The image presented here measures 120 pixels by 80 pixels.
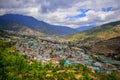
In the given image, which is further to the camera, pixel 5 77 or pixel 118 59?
pixel 118 59

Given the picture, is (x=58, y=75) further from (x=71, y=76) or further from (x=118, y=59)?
(x=118, y=59)

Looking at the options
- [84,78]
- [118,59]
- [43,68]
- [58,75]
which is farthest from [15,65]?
[118,59]

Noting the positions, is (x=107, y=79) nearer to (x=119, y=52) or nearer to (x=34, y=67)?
(x=34, y=67)

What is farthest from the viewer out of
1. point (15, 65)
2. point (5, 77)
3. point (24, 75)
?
point (15, 65)

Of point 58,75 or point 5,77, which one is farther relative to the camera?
point 58,75

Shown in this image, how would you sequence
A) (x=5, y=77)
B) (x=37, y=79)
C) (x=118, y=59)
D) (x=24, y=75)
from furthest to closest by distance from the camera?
(x=118, y=59), (x=24, y=75), (x=37, y=79), (x=5, y=77)

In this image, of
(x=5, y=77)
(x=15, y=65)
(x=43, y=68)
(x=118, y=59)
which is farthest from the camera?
(x=118, y=59)

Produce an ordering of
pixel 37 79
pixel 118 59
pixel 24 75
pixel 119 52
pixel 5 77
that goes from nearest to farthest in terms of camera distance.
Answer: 1. pixel 5 77
2. pixel 37 79
3. pixel 24 75
4. pixel 118 59
5. pixel 119 52

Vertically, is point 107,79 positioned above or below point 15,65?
below

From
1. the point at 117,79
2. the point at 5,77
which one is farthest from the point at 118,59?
the point at 5,77
